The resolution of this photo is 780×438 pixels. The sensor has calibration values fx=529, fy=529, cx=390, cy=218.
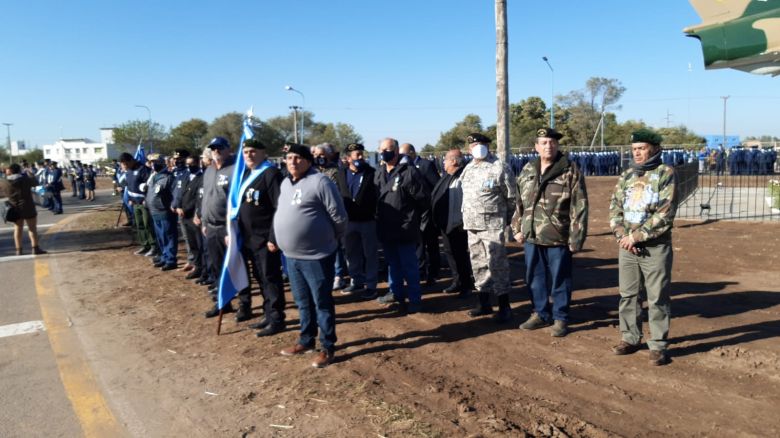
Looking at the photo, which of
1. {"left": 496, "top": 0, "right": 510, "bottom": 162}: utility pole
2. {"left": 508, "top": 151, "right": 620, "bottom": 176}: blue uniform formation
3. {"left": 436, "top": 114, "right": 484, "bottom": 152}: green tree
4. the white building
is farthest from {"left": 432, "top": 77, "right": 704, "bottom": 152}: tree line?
the white building

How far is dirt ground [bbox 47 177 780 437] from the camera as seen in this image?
3.54 meters

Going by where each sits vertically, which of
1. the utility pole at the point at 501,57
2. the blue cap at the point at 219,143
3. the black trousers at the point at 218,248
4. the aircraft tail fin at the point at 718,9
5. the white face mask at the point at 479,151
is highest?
the utility pole at the point at 501,57

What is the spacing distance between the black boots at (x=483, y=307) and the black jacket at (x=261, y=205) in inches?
94.4

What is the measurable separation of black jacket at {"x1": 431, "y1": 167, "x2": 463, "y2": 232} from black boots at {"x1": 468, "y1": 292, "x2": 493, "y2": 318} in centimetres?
104

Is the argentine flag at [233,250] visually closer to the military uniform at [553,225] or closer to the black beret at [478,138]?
the black beret at [478,138]

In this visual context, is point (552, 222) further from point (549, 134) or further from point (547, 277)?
point (549, 134)

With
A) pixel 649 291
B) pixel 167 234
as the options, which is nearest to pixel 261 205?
pixel 649 291

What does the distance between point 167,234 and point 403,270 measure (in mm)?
4992

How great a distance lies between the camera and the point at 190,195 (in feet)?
25.5

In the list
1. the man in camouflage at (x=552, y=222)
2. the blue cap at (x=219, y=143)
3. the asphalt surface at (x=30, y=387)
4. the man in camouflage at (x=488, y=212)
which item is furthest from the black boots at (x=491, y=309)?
the asphalt surface at (x=30, y=387)

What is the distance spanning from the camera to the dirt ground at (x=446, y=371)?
354 centimetres

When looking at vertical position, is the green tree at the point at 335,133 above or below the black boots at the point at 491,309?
above

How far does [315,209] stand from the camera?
179 inches

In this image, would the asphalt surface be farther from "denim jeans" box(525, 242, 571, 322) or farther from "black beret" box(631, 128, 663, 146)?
"black beret" box(631, 128, 663, 146)
